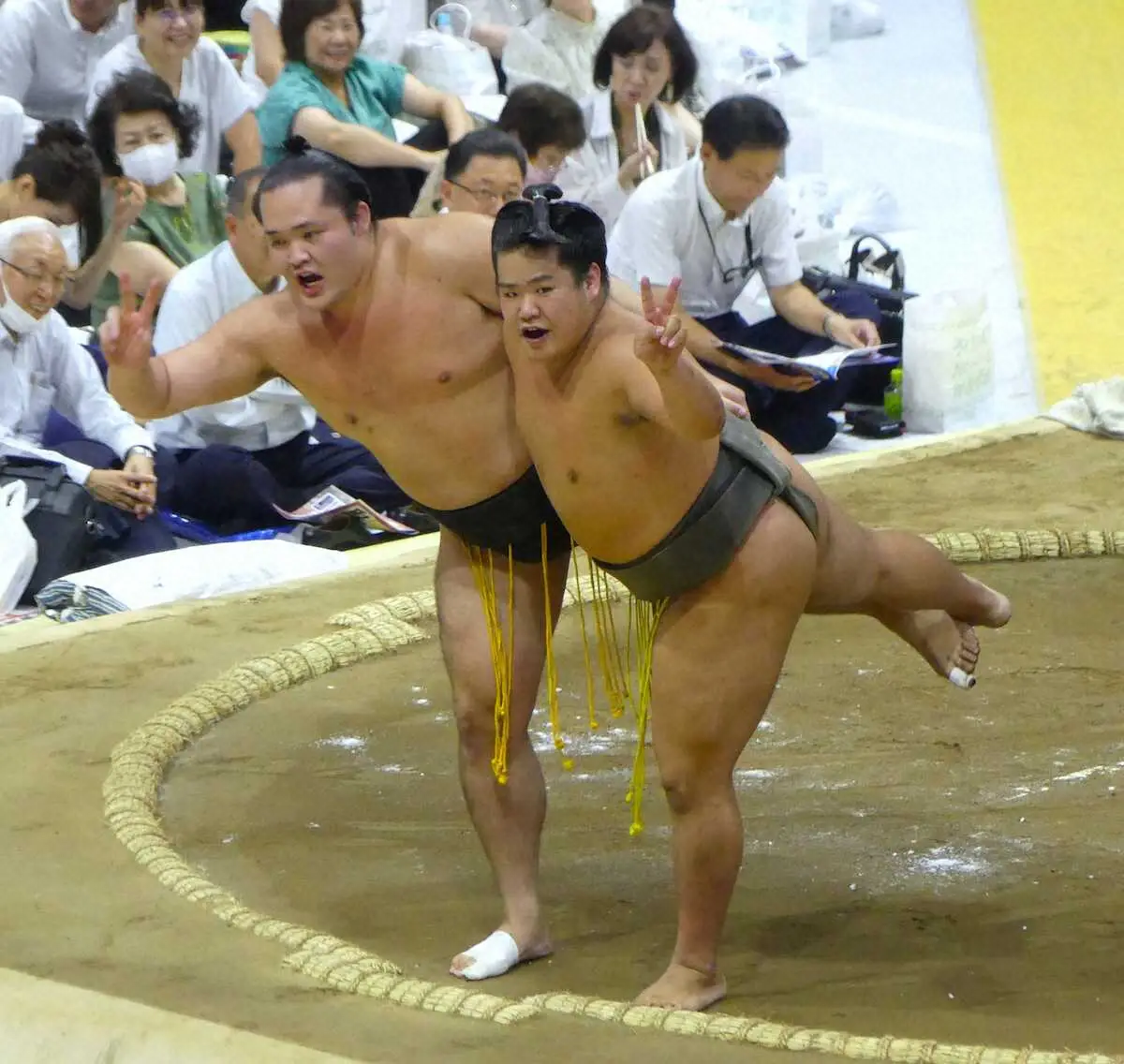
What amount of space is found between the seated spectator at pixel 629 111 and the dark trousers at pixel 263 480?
3.88 feet

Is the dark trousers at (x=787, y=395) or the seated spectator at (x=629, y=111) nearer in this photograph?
the dark trousers at (x=787, y=395)

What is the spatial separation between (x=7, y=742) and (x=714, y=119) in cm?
227

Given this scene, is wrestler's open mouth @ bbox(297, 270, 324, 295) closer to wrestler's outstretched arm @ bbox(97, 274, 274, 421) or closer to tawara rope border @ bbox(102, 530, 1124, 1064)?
wrestler's outstretched arm @ bbox(97, 274, 274, 421)

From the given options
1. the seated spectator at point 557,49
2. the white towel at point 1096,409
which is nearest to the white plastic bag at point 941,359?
the white towel at point 1096,409

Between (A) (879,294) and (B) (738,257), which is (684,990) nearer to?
(B) (738,257)

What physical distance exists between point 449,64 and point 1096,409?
2.24m

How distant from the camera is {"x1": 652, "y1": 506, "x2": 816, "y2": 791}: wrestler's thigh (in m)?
1.90

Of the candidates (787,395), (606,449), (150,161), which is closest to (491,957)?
(606,449)

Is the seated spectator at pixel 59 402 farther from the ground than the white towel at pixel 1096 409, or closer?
farther from the ground

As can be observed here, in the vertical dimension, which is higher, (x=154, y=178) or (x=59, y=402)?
(x=154, y=178)

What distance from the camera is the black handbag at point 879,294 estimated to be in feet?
16.4

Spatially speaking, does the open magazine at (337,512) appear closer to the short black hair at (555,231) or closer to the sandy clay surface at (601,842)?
the sandy clay surface at (601,842)

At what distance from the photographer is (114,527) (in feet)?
11.9

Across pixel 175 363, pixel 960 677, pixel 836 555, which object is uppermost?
pixel 175 363
